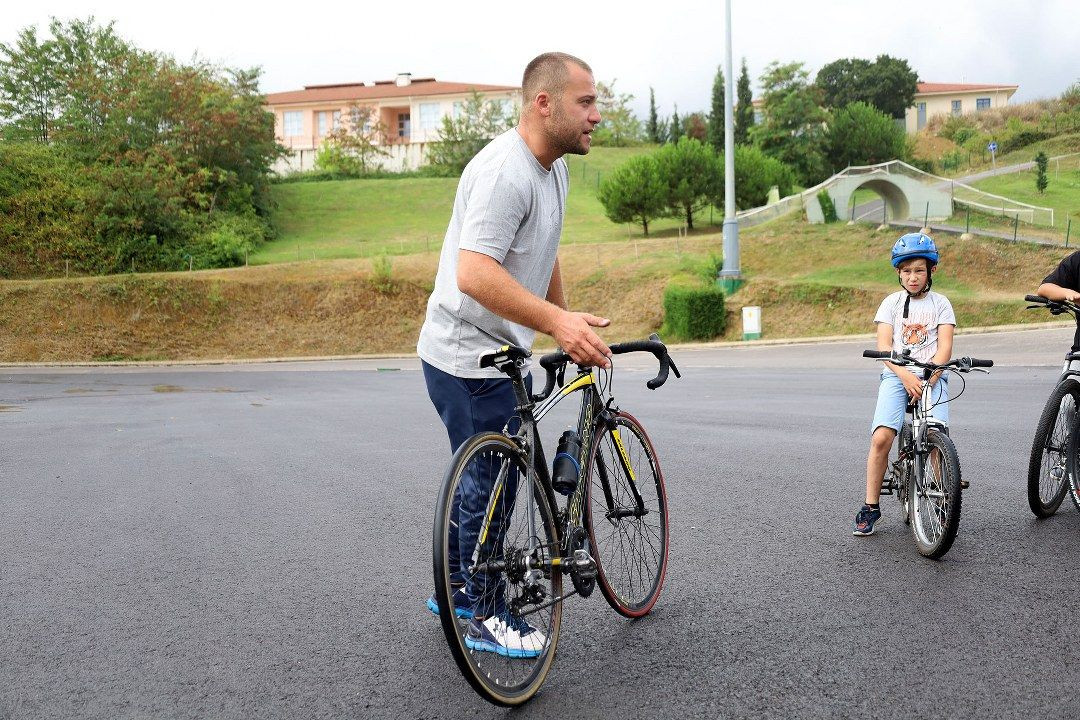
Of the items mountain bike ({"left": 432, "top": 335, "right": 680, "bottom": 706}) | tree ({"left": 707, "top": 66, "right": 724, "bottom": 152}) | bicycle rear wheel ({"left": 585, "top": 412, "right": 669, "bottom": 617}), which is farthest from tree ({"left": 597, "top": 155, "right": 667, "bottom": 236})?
mountain bike ({"left": 432, "top": 335, "right": 680, "bottom": 706})

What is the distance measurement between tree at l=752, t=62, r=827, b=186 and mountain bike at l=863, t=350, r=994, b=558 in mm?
63037

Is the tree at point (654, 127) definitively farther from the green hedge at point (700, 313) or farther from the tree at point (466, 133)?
the green hedge at point (700, 313)

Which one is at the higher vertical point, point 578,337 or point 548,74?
point 548,74

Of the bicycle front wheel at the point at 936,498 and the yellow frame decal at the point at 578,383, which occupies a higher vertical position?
the yellow frame decal at the point at 578,383

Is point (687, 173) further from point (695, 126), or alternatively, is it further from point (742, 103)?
point (695, 126)

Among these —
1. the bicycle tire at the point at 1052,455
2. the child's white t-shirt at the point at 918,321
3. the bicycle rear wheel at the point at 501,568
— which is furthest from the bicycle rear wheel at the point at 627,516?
the bicycle tire at the point at 1052,455

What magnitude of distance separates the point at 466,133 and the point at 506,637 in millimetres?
70765

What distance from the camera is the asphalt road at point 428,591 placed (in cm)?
351

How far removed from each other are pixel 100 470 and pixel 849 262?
29.6m

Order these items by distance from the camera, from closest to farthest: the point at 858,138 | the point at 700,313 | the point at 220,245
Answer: the point at 700,313 → the point at 220,245 → the point at 858,138

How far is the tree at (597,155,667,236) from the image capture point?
153 feet

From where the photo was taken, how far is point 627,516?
14.1 feet

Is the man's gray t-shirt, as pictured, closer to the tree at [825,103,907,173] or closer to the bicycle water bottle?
the bicycle water bottle

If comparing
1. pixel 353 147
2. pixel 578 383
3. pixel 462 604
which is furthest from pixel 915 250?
pixel 353 147
